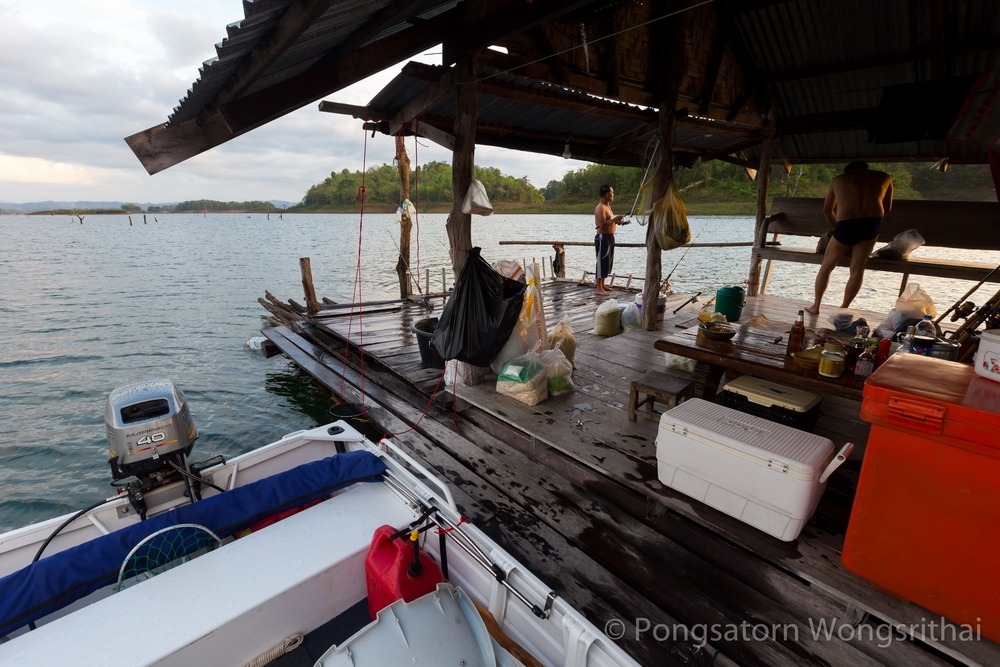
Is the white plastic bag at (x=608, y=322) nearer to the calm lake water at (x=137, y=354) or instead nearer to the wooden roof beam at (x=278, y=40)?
the calm lake water at (x=137, y=354)

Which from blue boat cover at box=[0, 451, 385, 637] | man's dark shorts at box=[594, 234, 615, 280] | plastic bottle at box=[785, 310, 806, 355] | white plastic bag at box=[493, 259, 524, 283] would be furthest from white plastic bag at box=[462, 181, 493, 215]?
man's dark shorts at box=[594, 234, 615, 280]

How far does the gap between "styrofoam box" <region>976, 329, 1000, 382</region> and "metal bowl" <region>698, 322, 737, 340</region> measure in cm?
143

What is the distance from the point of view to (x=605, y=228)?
856 cm

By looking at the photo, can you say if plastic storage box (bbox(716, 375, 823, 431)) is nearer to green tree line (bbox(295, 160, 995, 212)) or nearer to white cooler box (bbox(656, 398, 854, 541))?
white cooler box (bbox(656, 398, 854, 541))

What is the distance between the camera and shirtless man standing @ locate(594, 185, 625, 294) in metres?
8.35

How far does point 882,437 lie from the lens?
1.79m

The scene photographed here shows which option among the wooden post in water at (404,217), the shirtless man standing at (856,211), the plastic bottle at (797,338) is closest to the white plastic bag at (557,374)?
the plastic bottle at (797,338)

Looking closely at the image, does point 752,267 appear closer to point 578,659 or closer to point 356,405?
point 356,405

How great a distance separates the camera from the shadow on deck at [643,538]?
1.95 meters

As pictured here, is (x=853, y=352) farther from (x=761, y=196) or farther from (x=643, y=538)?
(x=761, y=196)

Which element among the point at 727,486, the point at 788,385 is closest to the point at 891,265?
the point at 788,385

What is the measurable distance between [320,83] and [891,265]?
789 cm

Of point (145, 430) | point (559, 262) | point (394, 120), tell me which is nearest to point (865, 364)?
point (145, 430)

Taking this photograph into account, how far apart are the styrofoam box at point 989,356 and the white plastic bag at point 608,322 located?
431 cm
